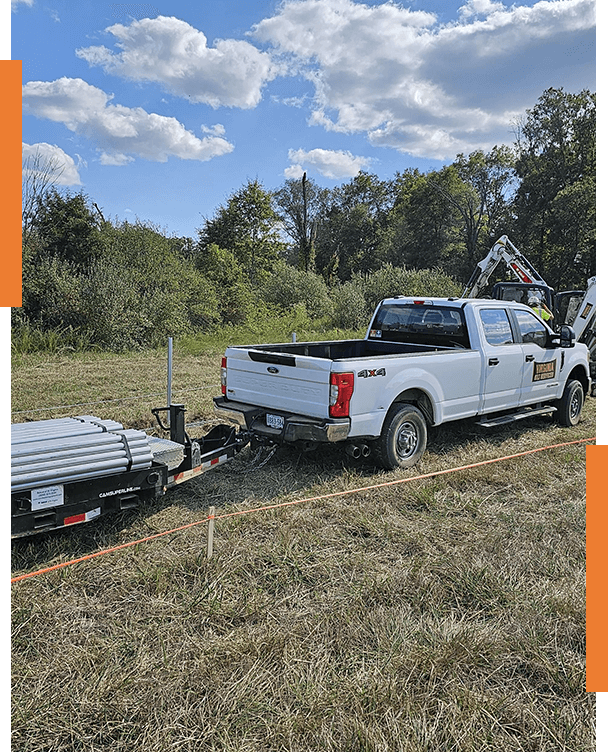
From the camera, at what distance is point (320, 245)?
50.0 meters

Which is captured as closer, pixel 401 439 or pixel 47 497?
pixel 47 497

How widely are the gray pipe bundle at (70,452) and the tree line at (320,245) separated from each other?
41.0 ft

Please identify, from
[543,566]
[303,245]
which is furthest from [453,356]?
[303,245]

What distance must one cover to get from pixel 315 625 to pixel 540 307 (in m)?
9.96

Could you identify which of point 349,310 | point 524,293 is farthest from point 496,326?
point 349,310

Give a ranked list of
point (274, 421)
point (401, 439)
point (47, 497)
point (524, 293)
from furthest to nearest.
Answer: point (524, 293), point (401, 439), point (274, 421), point (47, 497)

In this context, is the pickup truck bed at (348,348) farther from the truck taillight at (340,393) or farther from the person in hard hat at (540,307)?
the person in hard hat at (540,307)

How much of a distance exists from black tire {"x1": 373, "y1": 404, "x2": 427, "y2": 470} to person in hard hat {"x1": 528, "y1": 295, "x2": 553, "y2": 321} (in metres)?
6.18

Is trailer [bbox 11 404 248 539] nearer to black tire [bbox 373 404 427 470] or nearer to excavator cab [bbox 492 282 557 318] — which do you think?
black tire [bbox 373 404 427 470]

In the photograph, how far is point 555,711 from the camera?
113 inches

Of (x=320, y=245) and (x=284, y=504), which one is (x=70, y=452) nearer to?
(x=284, y=504)

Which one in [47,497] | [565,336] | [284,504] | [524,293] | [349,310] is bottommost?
[284,504]

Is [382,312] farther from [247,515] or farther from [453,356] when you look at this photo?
[247,515]

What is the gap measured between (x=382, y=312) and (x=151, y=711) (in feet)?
20.5
